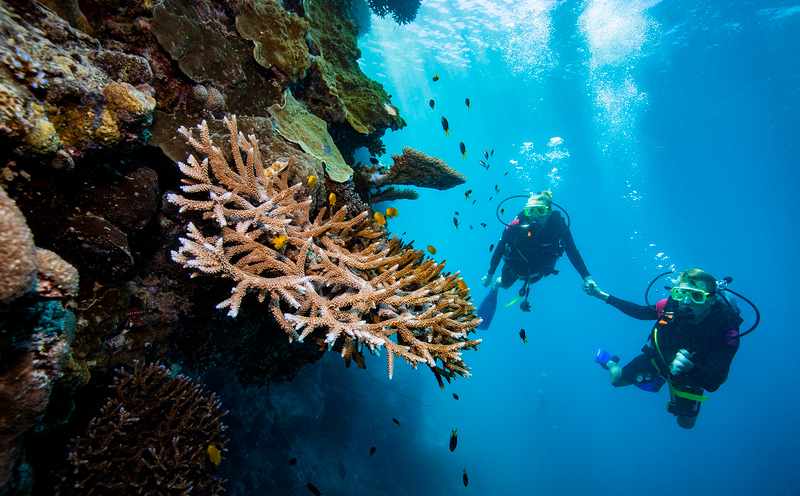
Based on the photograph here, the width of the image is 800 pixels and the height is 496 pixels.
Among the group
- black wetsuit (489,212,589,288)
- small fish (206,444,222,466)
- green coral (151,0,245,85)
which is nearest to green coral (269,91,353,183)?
green coral (151,0,245,85)

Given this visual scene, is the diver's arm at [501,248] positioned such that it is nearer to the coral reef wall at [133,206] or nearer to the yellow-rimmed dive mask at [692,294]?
the yellow-rimmed dive mask at [692,294]

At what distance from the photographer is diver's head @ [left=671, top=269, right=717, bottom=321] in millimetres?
6852

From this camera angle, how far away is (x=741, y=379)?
7081 cm

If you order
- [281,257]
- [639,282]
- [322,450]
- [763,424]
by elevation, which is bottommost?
[322,450]

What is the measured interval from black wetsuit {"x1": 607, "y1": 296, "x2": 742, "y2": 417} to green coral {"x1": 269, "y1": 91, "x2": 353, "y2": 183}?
9076mm

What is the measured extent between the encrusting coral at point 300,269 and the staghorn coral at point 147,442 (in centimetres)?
121

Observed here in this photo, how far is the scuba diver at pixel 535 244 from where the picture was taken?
9.68 m

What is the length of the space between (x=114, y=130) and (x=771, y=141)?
160 feet

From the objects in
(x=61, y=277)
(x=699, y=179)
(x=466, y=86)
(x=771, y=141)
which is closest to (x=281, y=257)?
(x=61, y=277)

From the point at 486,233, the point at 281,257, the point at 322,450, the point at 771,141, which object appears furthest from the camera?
the point at 486,233

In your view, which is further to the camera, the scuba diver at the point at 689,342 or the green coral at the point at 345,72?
the scuba diver at the point at 689,342

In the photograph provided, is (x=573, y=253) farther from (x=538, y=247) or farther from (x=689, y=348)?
(x=689, y=348)

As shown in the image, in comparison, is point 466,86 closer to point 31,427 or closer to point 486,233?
point 31,427

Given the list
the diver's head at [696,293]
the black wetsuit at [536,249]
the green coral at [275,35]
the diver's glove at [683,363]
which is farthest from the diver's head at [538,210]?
the green coral at [275,35]
